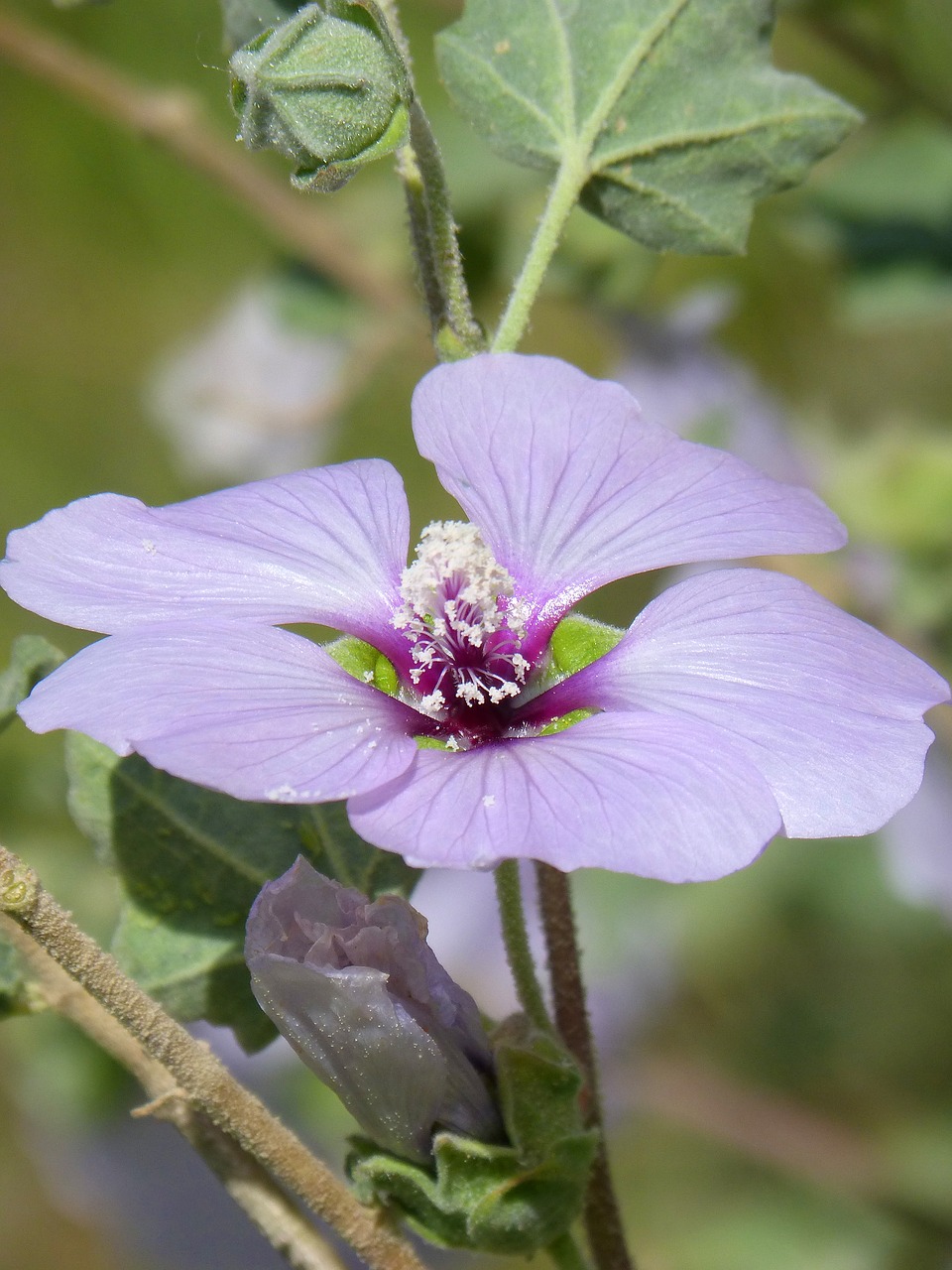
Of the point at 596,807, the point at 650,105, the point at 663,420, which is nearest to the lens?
the point at 596,807

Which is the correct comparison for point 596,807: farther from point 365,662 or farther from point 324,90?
point 324,90

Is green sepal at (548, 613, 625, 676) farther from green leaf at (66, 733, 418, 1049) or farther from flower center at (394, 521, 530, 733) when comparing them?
green leaf at (66, 733, 418, 1049)

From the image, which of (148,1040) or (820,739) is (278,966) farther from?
(820,739)

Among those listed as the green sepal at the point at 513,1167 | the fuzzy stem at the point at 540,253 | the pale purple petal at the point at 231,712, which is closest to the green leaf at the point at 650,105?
the fuzzy stem at the point at 540,253

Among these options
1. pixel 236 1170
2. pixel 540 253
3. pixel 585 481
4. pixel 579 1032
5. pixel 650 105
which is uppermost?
pixel 650 105

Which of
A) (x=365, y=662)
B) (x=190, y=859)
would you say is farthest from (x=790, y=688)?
(x=190, y=859)
